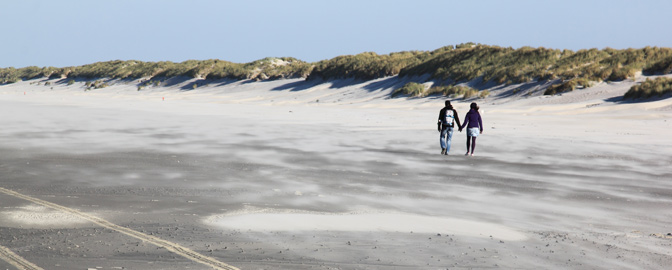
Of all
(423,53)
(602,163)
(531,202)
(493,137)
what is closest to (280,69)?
(423,53)

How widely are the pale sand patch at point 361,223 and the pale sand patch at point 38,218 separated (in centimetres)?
146

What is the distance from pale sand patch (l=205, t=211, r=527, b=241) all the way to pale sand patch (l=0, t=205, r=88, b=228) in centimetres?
146

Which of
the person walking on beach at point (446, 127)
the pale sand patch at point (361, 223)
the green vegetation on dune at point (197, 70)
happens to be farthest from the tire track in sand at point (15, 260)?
the green vegetation on dune at point (197, 70)

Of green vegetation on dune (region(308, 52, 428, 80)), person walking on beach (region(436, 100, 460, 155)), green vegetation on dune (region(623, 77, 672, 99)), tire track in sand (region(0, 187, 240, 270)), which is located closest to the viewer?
tire track in sand (region(0, 187, 240, 270))

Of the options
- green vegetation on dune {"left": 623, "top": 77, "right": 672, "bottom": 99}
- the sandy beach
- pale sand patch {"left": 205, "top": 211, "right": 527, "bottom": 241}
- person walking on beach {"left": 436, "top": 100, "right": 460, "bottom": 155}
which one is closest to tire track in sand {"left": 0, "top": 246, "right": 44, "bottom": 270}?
the sandy beach

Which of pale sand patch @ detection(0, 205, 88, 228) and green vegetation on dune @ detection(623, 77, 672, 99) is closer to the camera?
pale sand patch @ detection(0, 205, 88, 228)

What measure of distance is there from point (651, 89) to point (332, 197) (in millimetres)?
22695

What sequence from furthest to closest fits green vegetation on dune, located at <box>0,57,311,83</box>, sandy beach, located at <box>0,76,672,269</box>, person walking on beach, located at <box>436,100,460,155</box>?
green vegetation on dune, located at <box>0,57,311,83</box>
person walking on beach, located at <box>436,100,460,155</box>
sandy beach, located at <box>0,76,672,269</box>

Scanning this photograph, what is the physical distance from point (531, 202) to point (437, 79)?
33.1 metres

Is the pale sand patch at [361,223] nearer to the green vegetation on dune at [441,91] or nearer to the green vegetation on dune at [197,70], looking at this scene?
the green vegetation on dune at [441,91]

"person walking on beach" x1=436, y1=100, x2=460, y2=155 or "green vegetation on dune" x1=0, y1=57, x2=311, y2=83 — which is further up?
"green vegetation on dune" x1=0, y1=57, x2=311, y2=83

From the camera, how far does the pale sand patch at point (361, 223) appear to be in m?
7.60

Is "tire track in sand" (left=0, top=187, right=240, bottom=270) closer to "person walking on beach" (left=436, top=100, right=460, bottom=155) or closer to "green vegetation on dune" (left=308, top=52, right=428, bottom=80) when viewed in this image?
"person walking on beach" (left=436, top=100, right=460, bottom=155)

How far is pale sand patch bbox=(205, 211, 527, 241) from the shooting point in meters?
7.60
